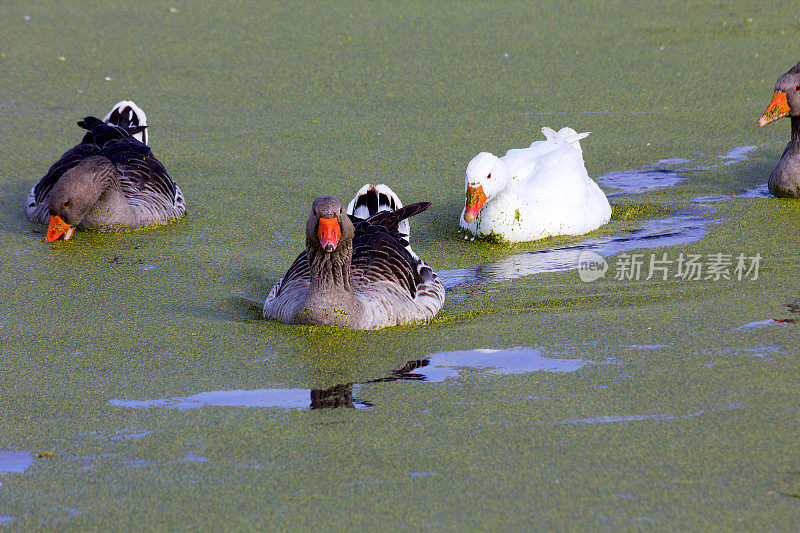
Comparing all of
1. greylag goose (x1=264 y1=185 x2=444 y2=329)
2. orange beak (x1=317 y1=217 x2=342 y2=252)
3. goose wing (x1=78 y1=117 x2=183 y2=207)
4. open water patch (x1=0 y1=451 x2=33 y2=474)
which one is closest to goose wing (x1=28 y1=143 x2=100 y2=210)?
goose wing (x1=78 y1=117 x2=183 y2=207)

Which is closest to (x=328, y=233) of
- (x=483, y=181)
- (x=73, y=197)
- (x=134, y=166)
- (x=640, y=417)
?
(x=640, y=417)

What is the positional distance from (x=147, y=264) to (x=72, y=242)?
1018mm

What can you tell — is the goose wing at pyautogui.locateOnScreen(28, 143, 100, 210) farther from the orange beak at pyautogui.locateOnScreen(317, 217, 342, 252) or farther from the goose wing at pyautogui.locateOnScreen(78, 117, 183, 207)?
the orange beak at pyautogui.locateOnScreen(317, 217, 342, 252)

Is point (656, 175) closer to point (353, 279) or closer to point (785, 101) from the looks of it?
point (785, 101)

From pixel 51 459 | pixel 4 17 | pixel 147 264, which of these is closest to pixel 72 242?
pixel 147 264

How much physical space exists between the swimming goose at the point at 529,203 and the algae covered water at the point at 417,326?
0.49ft

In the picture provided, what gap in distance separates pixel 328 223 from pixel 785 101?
15.0 feet

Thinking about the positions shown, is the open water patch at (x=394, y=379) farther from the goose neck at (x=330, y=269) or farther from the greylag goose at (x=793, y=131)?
the greylag goose at (x=793, y=131)

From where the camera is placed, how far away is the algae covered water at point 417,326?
12.2 ft

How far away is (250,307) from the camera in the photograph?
6020 millimetres

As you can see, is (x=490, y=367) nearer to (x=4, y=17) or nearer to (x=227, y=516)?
(x=227, y=516)

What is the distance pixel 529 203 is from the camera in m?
7.35

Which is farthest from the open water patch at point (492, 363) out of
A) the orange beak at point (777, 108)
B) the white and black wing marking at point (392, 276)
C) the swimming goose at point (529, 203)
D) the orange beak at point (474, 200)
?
the orange beak at point (777, 108)

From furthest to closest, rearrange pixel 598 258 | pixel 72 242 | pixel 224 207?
pixel 224 207
pixel 72 242
pixel 598 258
